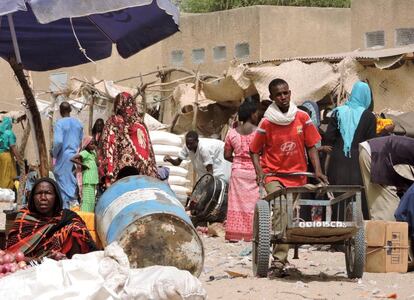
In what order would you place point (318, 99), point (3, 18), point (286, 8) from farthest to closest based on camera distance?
point (286, 8)
point (318, 99)
point (3, 18)

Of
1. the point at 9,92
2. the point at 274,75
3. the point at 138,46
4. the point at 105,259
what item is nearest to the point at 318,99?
the point at 274,75

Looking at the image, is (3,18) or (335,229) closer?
(335,229)

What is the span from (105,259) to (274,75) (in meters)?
8.66

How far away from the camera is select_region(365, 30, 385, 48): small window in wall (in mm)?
19781

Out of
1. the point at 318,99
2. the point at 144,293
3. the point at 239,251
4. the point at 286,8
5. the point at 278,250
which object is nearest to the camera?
the point at 144,293

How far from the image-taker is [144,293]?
5.23 m

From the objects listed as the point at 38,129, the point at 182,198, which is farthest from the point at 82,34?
the point at 182,198

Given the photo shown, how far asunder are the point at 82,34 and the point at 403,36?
36.7 ft

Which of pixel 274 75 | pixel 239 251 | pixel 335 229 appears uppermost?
pixel 274 75

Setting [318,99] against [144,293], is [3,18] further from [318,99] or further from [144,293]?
[318,99]

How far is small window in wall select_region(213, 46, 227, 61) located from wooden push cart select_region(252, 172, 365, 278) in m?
15.1

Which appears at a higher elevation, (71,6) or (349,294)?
(71,6)

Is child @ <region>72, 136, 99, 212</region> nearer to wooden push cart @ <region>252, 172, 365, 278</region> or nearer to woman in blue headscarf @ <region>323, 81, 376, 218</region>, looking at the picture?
woman in blue headscarf @ <region>323, 81, 376, 218</region>

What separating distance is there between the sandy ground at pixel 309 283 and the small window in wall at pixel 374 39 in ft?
35.4
